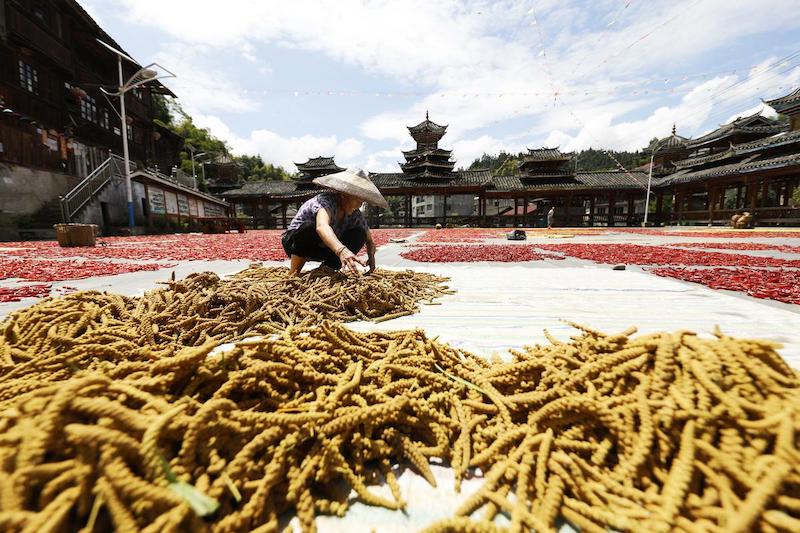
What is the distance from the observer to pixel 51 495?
73 centimetres

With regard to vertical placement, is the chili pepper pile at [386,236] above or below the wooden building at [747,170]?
below

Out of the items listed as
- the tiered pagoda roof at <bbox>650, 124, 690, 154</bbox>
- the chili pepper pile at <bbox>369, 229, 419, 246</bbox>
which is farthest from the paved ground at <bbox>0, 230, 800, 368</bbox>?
the tiered pagoda roof at <bbox>650, 124, 690, 154</bbox>

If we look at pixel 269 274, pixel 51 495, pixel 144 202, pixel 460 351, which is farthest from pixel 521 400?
pixel 144 202

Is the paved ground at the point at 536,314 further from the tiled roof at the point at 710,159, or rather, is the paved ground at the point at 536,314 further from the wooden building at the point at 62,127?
the tiled roof at the point at 710,159

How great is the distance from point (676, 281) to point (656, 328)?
7.60 ft

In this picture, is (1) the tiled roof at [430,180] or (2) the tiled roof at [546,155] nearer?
(1) the tiled roof at [430,180]

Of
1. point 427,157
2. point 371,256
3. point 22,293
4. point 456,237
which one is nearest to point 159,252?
point 22,293

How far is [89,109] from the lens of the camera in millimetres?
20422

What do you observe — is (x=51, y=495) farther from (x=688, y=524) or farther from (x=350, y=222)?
(x=350, y=222)

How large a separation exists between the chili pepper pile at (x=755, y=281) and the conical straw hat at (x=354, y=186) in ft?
12.6

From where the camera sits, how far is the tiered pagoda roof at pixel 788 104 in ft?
77.8

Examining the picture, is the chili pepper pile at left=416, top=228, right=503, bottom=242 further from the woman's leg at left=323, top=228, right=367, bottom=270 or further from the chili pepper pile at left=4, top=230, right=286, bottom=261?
the woman's leg at left=323, top=228, right=367, bottom=270

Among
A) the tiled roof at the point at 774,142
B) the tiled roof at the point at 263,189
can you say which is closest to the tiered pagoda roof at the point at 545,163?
the tiled roof at the point at 774,142

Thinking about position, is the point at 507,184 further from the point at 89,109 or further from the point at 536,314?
the point at 536,314
